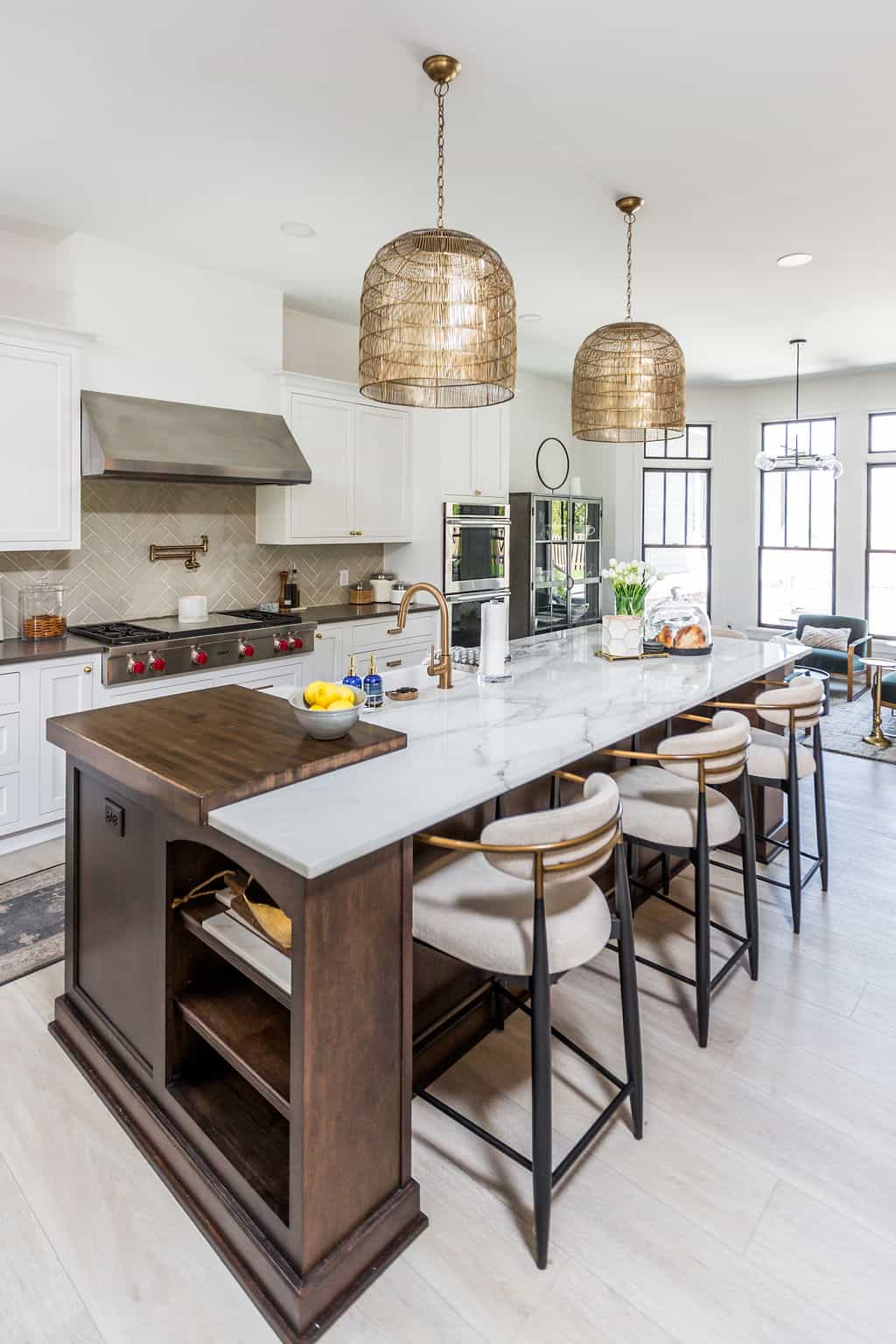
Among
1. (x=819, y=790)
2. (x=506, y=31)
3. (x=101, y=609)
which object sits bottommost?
(x=819, y=790)

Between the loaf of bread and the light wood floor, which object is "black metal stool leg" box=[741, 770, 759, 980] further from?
the loaf of bread

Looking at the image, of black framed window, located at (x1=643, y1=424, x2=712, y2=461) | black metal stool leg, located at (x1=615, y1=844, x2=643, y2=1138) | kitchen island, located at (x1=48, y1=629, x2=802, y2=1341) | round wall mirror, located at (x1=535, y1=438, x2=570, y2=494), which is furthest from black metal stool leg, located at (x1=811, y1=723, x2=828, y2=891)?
black framed window, located at (x1=643, y1=424, x2=712, y2=461)

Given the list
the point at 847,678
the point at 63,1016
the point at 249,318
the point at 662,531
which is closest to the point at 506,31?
the point at 249,318

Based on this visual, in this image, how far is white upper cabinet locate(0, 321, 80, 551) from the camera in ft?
11.6

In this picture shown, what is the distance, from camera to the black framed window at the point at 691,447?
8.44m

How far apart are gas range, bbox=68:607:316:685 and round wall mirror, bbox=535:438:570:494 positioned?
3.57m

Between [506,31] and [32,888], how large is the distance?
3.47 m

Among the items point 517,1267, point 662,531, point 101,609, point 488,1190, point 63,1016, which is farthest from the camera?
point 662,531

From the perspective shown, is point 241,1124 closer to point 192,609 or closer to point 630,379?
point 630,379

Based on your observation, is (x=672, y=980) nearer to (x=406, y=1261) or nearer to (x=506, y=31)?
(x=406, y=1261)

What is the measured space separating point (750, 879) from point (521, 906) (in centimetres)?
111

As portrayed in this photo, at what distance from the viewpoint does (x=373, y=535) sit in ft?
17.5

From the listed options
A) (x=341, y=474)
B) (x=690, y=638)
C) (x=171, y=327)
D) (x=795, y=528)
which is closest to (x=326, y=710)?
(x=690, y=638)

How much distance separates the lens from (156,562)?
451cm
